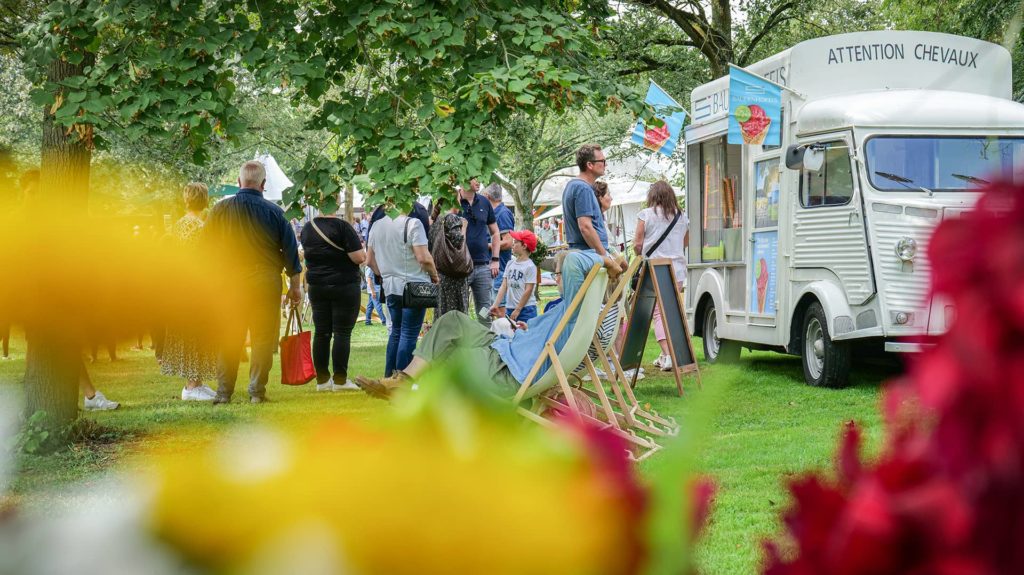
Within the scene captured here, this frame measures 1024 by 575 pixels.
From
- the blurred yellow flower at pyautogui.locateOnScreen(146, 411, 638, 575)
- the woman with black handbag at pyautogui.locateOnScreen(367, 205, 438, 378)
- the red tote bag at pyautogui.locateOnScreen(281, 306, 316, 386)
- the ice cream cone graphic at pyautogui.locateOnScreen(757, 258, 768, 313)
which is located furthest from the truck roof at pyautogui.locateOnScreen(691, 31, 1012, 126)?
the blurred yellow flower at pyautogui.locateOnScreen(146, 411, 638, 575)

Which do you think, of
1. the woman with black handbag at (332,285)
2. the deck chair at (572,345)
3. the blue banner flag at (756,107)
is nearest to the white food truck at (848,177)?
the blue banner flag at (756,107)

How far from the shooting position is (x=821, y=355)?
9438mm

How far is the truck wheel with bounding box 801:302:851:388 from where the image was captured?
29.5ft

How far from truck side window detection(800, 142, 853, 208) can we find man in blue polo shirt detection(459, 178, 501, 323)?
2992 mm

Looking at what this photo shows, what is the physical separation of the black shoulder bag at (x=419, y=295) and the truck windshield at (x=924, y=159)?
148 inches

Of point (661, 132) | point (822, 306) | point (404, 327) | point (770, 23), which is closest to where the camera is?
point (404, 327)

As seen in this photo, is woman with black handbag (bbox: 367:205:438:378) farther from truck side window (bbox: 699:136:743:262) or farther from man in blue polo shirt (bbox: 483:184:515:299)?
truck side window (bbox: 699:136:743:262)

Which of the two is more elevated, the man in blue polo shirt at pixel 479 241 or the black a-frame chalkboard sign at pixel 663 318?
the man in blue polo shirt at pixel 479 241

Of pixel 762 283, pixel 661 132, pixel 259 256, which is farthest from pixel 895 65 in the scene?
pixel 259 256

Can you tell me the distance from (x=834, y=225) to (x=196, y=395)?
552cm

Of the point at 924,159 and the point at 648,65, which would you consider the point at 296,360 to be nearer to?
the point at 924,159

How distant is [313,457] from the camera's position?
1.63 ft

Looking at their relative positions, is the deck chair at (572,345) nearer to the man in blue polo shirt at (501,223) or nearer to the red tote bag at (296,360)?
the red tote bag at (296,360)

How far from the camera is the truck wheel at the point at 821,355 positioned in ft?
29.5
